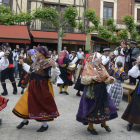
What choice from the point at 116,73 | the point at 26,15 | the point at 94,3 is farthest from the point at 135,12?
the point at 116,73

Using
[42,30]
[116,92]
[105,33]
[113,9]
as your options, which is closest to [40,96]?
[116,92]

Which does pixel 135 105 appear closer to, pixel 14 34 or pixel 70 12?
pixel 70 12

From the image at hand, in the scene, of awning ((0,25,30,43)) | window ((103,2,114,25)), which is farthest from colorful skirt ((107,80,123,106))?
window ((103,2,114,25))

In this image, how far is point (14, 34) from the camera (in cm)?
1566

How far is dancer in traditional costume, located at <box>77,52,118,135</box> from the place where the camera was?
12.5 ft

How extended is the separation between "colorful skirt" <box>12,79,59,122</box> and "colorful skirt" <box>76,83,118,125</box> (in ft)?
1.88

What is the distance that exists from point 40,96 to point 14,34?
1269 cm

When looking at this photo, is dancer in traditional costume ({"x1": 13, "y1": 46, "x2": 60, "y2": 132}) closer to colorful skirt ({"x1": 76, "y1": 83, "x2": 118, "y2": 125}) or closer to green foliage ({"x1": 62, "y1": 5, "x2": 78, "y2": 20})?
colorful skirt ({"x1": 76, "y1": 83, "x2": 118, "y2": 125})

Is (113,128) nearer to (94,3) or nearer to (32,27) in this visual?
(32,27)

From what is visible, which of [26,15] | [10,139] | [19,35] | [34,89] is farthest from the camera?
[19,35]

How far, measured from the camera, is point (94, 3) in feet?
66.4

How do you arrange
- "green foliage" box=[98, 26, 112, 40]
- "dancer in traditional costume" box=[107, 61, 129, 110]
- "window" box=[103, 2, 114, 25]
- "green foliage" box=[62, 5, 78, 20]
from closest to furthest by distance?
"dancer in traditional costume" box=[107, 61, 129, 110] < "green foliage" box=[62, 5, 78, 20] < "green foliage" box=[98, 26, 112, 40] < "window" box=[103, 2, 114, 25]

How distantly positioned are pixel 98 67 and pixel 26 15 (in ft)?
36.5

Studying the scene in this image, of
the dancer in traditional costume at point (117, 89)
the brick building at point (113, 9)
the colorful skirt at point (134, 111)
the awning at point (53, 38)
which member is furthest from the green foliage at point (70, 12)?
the colorful skirt at point (134, 111)
